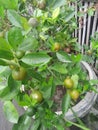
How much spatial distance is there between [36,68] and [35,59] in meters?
0.18

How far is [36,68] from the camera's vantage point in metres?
0.72

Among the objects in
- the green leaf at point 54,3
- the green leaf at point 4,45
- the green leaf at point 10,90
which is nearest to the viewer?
the green leaf at point 4,45

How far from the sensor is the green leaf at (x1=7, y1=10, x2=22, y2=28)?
0.71 metres

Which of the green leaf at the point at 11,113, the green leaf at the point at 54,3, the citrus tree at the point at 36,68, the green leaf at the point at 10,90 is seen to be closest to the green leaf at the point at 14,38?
the citrus tree at the point at 36,68

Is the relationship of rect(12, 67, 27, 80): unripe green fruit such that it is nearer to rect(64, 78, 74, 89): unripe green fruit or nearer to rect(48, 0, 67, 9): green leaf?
rect(64, 78, 74, 89): unripe green fruit

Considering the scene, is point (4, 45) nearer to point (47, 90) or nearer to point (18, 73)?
point (18, 73)

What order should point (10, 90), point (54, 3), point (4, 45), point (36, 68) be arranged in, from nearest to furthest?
1. point (4, 45)
2. point (10, 90)
3. point (36, 68)
4. point (54, 3)

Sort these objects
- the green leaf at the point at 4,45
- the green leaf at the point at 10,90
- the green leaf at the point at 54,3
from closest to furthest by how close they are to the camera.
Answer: the green leaf at the point at 4,45
the green leaf at the point at 10,90
the green leaf at the point at 54,3

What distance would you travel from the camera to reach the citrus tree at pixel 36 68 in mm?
536

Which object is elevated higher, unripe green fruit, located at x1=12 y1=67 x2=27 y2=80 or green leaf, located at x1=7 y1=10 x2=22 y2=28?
green leaf, located at x1=7 y1=10 x2=22 y2=28

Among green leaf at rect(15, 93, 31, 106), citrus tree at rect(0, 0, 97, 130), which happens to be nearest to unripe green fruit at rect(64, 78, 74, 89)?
citrus tree at rect(0, 0, 97, 130)

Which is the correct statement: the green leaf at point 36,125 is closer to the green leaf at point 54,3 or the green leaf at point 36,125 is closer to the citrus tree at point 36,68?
the citrus tree at point 36,68

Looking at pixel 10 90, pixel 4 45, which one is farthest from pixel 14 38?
pixel 10 90

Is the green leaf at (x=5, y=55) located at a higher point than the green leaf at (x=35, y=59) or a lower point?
higher
